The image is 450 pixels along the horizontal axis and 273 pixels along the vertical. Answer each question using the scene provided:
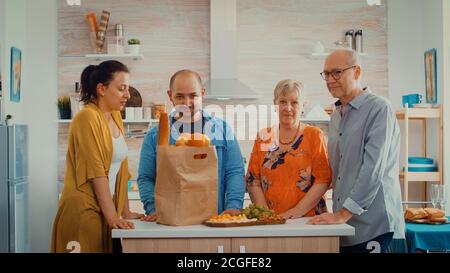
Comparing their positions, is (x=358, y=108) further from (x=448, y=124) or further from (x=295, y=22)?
(x=295, y=22)

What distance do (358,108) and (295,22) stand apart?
1435mm

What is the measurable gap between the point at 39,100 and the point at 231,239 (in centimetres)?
162

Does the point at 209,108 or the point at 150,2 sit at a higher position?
the point at 150,2

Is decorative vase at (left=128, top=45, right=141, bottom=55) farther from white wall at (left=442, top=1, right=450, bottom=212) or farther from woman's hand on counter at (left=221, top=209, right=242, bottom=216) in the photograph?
woman's hand on counter at (left=221, top=209, right=242, bottom=216)

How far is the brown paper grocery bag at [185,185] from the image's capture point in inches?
31.4

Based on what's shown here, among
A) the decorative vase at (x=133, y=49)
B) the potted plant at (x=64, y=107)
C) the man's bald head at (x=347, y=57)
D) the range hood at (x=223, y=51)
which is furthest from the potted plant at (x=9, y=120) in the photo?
the man's bald head at (x=347, y=57)

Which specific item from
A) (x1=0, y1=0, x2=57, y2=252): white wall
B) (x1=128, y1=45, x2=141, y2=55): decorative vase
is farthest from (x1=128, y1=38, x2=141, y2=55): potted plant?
(x1=0, y1=0, x2=57, y2=252): white wall

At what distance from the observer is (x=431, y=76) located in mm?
2121

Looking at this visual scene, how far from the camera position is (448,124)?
210 cm

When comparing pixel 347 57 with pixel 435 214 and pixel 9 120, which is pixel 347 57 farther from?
pixel 9 120

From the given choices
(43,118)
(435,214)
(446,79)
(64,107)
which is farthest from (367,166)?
(43,118)
